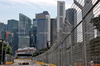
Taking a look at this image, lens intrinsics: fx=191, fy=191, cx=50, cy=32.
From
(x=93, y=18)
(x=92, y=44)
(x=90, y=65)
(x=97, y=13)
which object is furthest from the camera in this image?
(x=90, y=65)

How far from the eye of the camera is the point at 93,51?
3562mm

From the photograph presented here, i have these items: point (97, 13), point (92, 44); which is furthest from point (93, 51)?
point (97, 13)

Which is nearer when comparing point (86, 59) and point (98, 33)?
point (98, 33)

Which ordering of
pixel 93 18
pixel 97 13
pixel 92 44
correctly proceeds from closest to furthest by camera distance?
pixel 97 13
pixel 93 18
pixel 92 44

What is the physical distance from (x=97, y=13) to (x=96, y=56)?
77cm

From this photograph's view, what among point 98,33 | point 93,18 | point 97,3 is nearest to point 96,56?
point 98,33

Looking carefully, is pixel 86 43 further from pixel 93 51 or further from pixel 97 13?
pixel 97 13

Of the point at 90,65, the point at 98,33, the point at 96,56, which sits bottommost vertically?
the point at 90,65

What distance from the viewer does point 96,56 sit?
3363mm

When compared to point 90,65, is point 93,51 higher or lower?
higher

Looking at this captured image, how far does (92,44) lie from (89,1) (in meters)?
0.83

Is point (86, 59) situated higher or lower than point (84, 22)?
lower

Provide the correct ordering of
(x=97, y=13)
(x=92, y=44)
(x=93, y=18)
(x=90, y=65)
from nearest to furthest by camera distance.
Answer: (x=97, y=13)
(x=93, y=18)
(x=92, y=44)
(x=90, y=65)

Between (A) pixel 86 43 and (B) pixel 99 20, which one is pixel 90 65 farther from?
(B) pixel 99 20
